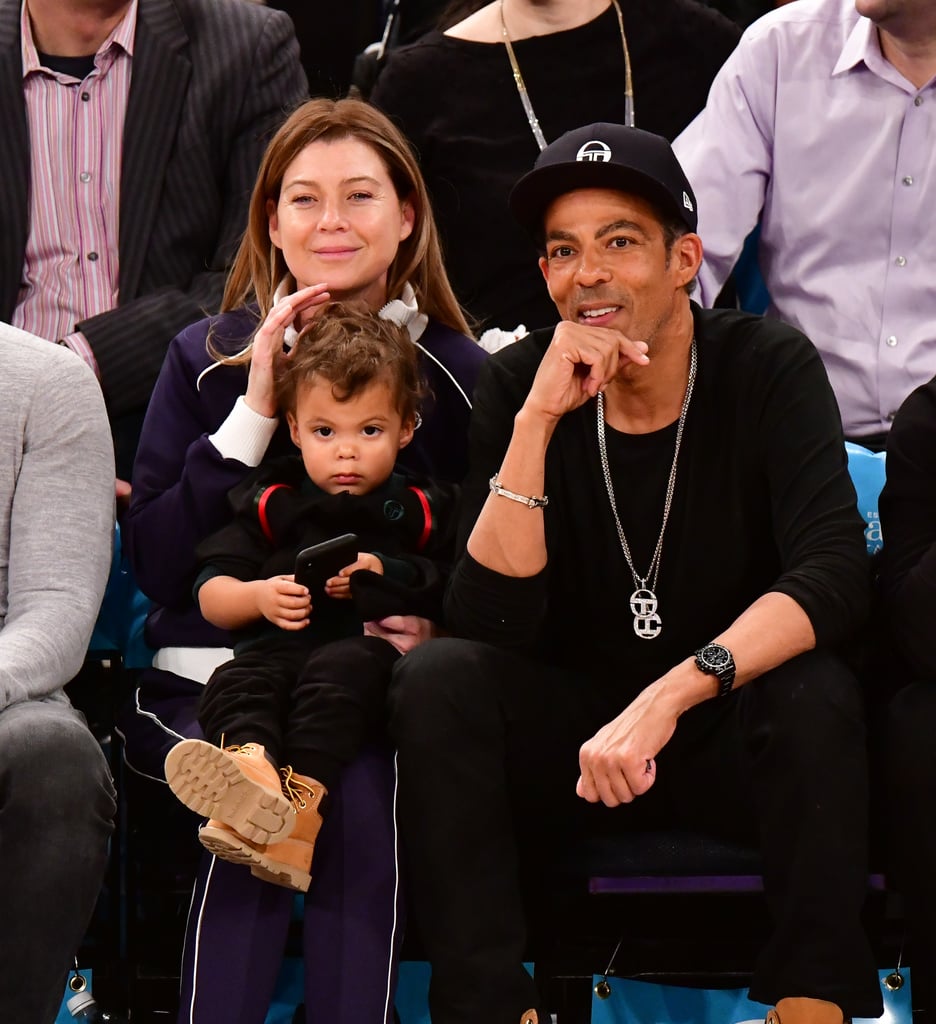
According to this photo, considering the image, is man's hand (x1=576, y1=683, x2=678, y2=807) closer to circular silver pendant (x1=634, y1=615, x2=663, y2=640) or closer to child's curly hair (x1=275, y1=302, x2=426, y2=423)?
circular silver pendant (x1=634, y1=615, x2=663, y2=640)

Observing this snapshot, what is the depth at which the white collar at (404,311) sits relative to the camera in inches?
131

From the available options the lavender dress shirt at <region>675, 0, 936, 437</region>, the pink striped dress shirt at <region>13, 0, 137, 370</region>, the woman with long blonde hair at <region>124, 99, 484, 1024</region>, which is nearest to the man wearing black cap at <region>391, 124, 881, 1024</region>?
the woman with long blonde hair at <region>124, 99, 484, 1024</region>

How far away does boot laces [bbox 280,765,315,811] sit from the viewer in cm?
262

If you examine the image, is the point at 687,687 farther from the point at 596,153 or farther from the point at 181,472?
the point at 181,472

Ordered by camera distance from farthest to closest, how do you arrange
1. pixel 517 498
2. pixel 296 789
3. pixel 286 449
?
1. pixel 286 449
2. pixel 517 498
3. pixel 296 789

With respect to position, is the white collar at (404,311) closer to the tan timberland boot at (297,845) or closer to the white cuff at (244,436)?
the white cuff at (244,436)

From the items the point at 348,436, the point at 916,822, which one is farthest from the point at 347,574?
the point at 916,822

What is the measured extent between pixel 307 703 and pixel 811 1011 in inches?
33.9

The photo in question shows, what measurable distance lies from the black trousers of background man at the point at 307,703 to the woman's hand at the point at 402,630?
0.09 m

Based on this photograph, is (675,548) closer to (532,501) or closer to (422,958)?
(532,501)

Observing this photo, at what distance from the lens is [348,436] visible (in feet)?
9.88

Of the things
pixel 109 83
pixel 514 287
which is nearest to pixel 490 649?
pixel 514 287

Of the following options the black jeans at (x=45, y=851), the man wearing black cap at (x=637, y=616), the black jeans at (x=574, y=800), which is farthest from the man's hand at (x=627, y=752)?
the black jeans at (x=45, y=851)

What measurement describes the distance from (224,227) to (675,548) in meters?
1.42
